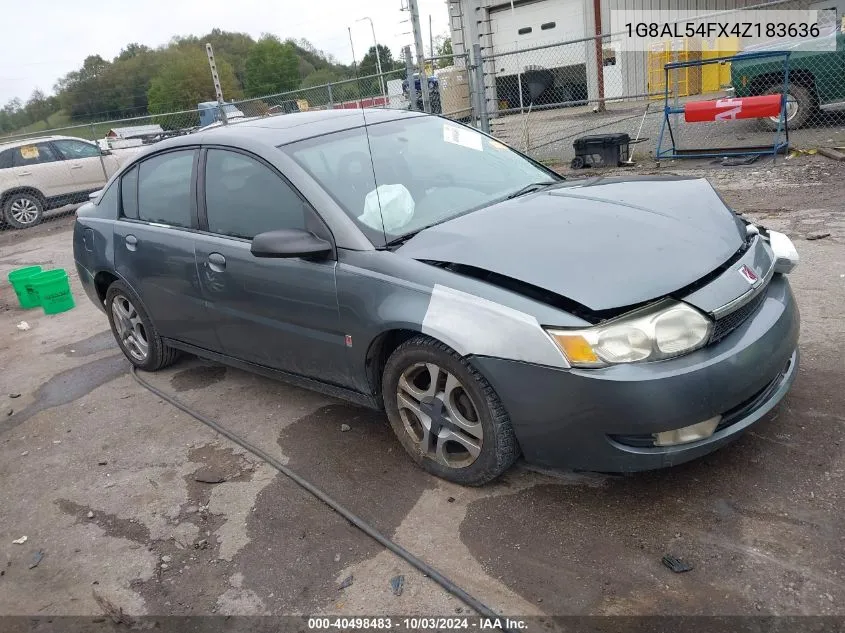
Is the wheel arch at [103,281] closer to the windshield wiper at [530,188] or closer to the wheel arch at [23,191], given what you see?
the windshield wiper at [530,188]

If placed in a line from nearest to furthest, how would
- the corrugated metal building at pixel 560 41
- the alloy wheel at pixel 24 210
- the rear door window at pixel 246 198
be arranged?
the rear door window at pixel 246 198, the alloy wheel at pixel 24 210, the corrugated metal building at pixel 560 41

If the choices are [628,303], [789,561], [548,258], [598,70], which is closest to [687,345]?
[628,303]

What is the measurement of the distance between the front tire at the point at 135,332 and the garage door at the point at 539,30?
19745 millimetres

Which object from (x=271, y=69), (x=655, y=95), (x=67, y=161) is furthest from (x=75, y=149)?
(x=271, y=69)

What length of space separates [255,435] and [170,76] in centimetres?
4231

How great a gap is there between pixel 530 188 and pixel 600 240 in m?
1.00

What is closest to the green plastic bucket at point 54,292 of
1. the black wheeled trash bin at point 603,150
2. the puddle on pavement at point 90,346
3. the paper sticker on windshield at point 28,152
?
the puddle on pavement at point 90,346

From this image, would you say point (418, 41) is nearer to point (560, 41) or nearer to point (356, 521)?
point (356, 521)

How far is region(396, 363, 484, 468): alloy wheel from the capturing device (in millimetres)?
2922

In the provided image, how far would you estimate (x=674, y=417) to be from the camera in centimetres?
249

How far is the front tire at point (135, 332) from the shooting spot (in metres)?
4.71

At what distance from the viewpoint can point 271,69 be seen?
30984 millimetres

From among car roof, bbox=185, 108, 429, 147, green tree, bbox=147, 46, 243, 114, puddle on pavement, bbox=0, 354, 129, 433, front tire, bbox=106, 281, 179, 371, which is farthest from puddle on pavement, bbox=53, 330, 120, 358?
green tree, bbox=147, 46, 243, 114

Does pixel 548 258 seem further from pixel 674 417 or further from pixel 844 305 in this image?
pixel 844 305
